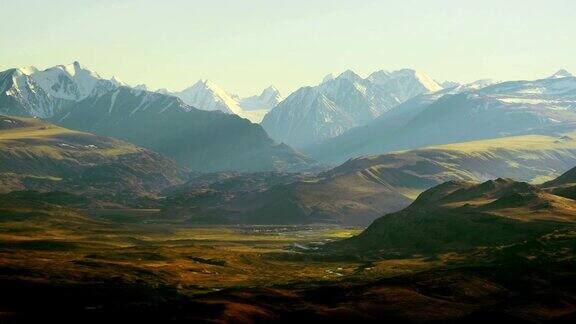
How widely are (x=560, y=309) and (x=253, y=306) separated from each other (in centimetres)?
7635

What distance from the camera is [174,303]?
197375mm

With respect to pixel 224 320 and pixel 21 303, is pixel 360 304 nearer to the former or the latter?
pixel 224 320

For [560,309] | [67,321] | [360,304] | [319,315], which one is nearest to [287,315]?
[319,315]

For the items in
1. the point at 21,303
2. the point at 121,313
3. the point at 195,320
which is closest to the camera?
the point at 195,320

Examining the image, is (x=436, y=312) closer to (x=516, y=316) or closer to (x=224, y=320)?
(x=516, y=316)

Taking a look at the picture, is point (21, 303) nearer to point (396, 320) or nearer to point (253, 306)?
point (253, 306)

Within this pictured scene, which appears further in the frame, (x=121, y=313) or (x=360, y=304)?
(x=360, y=304)

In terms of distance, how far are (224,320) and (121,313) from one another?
90.1 ft

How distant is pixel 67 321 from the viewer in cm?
17775

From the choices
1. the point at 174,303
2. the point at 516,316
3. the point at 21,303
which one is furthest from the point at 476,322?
the point at 21,303

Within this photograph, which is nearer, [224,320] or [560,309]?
[224,320]

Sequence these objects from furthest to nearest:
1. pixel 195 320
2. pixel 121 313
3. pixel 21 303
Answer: pixel 21 303 → pixel 121 313 → pixel 195 320

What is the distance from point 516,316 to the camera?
7121 inches

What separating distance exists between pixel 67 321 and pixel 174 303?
29.3 metres
